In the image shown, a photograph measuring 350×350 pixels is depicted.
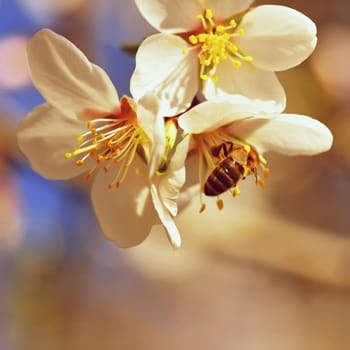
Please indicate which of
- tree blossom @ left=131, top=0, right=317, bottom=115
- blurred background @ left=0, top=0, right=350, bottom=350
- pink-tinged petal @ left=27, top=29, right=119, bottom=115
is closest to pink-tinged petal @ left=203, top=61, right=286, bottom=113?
tree blossom @ left=131, top=0, right=317, bottom=115

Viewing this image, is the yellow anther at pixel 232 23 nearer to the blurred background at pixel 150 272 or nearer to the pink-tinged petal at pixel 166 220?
the pink-tinged petal at pixel 166 220

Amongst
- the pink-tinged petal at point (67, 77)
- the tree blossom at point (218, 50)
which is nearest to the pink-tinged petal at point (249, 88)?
the tree blossom at point (218, 50)

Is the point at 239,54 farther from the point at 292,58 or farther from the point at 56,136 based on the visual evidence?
the point at 56,136

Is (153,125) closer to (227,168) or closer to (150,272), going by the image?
(227,168)

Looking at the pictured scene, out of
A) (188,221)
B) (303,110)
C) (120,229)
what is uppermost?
(120,229)

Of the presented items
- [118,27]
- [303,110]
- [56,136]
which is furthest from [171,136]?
[118,27]

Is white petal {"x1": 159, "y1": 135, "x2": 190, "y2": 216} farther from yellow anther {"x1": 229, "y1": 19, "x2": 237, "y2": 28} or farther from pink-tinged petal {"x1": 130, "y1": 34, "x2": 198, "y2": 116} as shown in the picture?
yellow anther {"x1": 229, "y1": 19, "x2": 237, "y2": 28}

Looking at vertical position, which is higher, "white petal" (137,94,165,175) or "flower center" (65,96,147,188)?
"white petal" (137,94,165,175)
